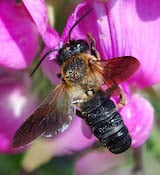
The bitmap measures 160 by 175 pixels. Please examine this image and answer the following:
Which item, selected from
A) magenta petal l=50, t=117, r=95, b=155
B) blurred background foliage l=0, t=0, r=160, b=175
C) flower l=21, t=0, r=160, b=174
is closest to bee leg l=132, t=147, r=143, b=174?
blurred background foliage l=0, t=0, r=160, b=175

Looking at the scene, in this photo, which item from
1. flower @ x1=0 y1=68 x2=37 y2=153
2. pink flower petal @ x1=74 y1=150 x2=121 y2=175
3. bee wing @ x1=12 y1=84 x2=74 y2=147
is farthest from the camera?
pink flower petal @ x1=74 y1=150 x2=121 y2=175

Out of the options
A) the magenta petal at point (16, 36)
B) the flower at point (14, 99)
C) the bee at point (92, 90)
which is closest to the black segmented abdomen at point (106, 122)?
the bee at point (92, 90)

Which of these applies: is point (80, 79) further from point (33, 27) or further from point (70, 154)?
point (70, 154)

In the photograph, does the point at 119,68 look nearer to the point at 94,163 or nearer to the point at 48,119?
the point at 48,119

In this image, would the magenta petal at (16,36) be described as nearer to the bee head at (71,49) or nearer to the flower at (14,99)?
the bee head at (71,49)

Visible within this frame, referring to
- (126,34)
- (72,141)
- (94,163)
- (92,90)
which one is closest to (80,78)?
(92,90)

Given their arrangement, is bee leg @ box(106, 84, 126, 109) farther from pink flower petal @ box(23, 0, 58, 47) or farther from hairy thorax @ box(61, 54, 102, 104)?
pink flower petal @ box(23, 0, 58, 47)
